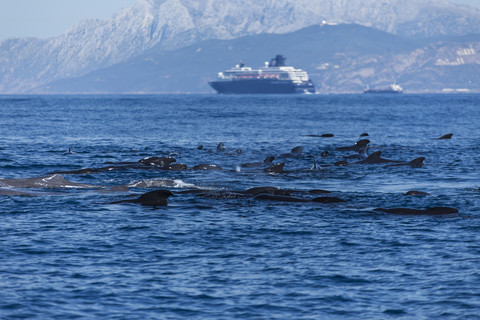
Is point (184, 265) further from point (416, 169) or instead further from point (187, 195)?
point (416, 169)

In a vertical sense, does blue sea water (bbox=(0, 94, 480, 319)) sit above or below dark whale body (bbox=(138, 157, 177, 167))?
below

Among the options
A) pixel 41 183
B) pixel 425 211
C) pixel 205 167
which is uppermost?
pixel 41 183

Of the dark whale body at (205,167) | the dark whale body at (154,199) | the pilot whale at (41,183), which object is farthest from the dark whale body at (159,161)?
the dark whale body at (154,199)

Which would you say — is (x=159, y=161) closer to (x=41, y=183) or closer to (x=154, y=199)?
(x=41, y=183)

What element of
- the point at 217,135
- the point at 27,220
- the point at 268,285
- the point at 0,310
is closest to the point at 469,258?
the point at 268,285

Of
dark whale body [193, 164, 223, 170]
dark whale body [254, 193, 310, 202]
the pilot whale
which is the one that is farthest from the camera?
dark whale body [193, 164, 223, 170]

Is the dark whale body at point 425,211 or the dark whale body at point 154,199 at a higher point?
the dark whale body at point 154,199

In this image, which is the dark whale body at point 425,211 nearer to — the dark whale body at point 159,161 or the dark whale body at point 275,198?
the dark whale body at point 275,198

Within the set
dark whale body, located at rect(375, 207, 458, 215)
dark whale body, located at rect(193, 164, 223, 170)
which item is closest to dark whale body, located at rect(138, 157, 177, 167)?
dark whale body, located at rect(193, 164, 223, 170)

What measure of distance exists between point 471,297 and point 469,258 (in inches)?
116

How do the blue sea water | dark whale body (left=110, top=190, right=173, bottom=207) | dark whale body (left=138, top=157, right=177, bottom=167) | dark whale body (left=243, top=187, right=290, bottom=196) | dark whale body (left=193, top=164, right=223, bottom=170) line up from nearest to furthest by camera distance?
the blue sea water
dark whale body (left=110, top=190, right=173, bottom=207)
dark whale body (left=243, top=187, right=290, bottom=196)
dark whale body (left=193, top=164, right=223, bottom=170)
dark whale body (left=138, top=157, right=177, bottom=167)

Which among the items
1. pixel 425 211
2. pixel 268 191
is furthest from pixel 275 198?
pixel 425 211

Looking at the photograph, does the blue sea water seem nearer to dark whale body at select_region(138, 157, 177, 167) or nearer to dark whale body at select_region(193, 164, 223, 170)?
dark whale body at select_region(193, 164, 223, 170)

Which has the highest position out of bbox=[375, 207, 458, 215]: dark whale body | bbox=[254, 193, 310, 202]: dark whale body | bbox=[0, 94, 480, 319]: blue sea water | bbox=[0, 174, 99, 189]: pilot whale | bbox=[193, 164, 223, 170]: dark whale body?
bbox=[0, 174, 99, 189]: pilot whale
